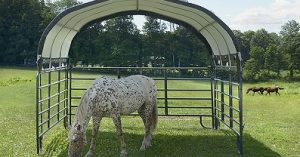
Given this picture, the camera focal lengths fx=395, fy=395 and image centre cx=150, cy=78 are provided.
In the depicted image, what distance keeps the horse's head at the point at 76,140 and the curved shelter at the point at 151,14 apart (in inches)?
70.2

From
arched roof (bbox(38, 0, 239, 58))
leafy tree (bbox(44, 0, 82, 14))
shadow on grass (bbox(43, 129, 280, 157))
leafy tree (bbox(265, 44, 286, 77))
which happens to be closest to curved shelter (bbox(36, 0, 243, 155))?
arched roof (bbox(38, 0, 239, 58))

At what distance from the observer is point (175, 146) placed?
9133 mm

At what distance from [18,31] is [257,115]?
45528 mm

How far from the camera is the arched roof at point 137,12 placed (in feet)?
27.4

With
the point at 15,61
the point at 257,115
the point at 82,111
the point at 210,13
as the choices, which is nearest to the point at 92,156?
the point at 82,111

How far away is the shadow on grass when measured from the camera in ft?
27.4

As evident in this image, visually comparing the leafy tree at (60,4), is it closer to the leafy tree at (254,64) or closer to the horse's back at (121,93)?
the leafy tree at (254,64)

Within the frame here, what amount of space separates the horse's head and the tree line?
40570 millimetres

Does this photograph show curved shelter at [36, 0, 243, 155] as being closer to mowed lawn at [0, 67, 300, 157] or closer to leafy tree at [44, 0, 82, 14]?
mowed lawn at [0, 67, 300, 157]

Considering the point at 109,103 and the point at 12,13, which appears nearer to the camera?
the point at 109,103

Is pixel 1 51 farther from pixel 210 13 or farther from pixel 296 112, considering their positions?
pixel 210 13

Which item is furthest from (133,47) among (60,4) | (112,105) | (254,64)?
(112,105)

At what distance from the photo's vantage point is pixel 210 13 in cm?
823

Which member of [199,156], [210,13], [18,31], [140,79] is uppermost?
[18,31]
